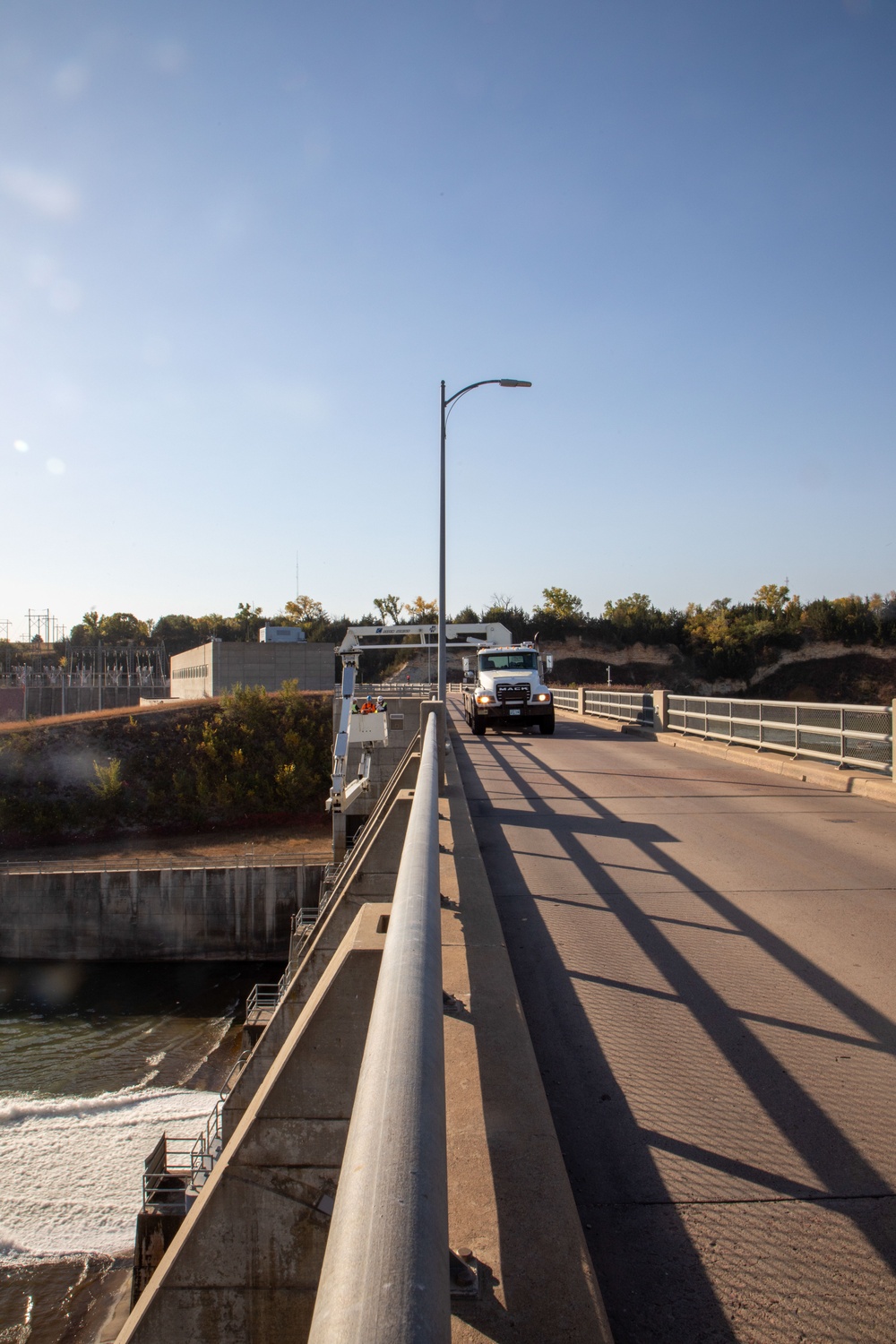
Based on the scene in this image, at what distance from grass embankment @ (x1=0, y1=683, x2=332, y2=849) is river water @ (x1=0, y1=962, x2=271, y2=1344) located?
1390cm

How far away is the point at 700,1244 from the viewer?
2.82 metres

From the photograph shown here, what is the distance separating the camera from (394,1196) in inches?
46.0

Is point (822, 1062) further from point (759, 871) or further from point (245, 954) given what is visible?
point (245, 954)

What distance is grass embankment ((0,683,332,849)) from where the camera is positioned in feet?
148

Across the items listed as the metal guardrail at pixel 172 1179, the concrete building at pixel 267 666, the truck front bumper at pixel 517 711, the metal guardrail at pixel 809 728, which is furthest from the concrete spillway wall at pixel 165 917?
the concrete building at pixel 267 666

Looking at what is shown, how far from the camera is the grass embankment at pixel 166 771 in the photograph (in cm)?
4519

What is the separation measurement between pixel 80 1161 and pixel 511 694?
1578 cm

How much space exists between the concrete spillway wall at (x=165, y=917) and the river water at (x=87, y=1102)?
1.94 ft

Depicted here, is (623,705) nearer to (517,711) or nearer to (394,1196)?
(517,711)

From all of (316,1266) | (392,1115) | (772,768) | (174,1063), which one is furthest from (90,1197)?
(392,1115)

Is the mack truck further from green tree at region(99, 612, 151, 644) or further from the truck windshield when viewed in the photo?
green tree at region(99, 612, 151, 644)

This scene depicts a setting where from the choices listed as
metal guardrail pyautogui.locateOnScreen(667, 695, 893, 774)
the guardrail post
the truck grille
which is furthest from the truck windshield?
the guardrail post

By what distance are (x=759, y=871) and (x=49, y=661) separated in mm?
132426

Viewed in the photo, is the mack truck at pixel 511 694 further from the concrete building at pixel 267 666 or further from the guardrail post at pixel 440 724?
the concrete building at pixel 267 666
